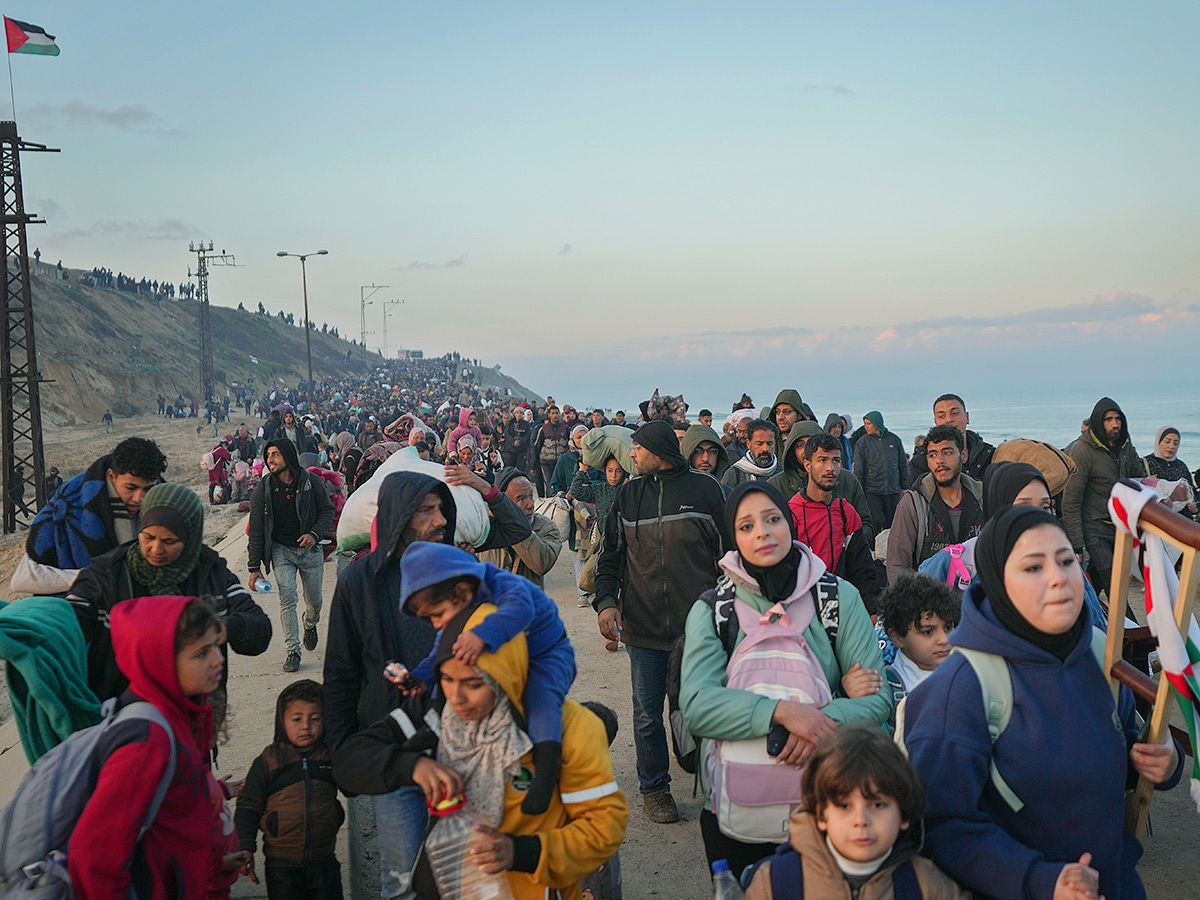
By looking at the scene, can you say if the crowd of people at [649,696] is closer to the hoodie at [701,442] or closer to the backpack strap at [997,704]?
the backpack strap at [997,704]

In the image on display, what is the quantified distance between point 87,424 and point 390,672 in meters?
61.3

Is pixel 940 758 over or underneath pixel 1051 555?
underneath

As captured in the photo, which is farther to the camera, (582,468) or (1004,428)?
(1004,428)

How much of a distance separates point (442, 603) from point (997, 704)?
151 centimetres

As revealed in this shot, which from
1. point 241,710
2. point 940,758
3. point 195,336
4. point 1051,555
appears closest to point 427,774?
point 940,758

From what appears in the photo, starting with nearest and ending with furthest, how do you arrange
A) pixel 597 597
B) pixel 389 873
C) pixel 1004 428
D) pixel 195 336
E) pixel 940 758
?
pixel 940 758
pixel 389 873
pixel 597 597
pixel 1004 428
pixel 195 336

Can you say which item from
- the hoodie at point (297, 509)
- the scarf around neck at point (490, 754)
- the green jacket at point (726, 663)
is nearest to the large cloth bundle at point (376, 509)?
the green jacket at point (726, 663)

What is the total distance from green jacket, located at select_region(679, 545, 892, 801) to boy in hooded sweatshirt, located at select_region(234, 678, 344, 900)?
5.33 feet

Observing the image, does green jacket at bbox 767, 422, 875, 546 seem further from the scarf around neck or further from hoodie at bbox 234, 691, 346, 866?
the scarf around neck

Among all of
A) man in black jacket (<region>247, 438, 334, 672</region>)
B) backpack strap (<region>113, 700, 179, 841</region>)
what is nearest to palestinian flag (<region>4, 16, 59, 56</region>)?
man in black jacket (<region>247, 438, 334, 672</region>)

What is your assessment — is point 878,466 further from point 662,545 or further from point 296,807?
point 296,807

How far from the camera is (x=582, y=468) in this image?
30.5 feet

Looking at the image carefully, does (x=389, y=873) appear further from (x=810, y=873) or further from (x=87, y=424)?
(x=87, y=424)

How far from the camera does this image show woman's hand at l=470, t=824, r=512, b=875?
2.46m
